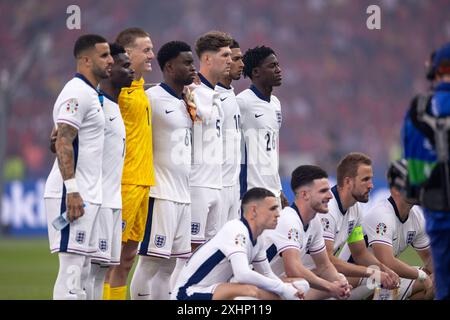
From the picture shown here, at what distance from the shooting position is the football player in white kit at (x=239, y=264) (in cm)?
816

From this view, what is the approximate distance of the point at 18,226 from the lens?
82.4ft

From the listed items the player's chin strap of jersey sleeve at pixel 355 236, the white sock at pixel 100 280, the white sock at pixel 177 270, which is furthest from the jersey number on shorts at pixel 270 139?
the white sock at pixel 100 280

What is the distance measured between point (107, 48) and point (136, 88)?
3.28 feet

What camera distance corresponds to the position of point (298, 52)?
121ft

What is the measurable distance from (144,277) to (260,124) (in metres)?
2.06

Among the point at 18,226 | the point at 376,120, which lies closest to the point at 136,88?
the point at 18,226

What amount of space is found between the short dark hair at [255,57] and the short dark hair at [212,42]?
0.39 meters

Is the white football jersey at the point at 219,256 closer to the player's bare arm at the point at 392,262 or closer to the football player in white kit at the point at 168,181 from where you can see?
the football player in white kit at the point at 168,181

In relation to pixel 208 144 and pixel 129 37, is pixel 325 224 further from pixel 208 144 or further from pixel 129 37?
pixel 129 37

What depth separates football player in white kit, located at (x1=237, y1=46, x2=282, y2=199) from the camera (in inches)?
407

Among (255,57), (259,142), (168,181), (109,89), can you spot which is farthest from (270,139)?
(109,89)

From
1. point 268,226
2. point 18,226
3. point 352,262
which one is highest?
point 268,226
